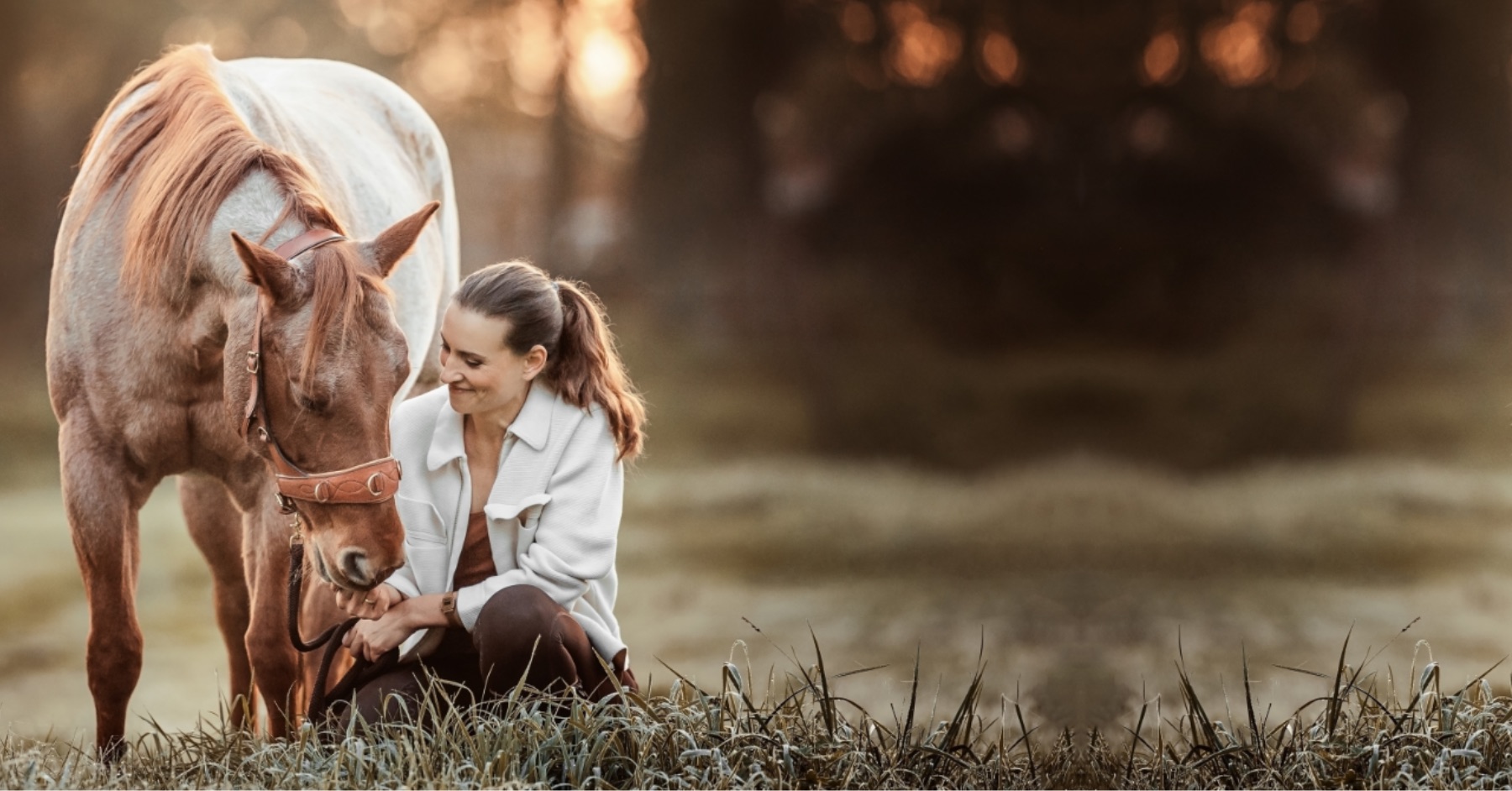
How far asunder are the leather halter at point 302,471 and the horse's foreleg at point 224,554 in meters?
1.50

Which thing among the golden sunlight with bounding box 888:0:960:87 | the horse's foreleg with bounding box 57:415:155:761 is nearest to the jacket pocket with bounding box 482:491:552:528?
the horse's foreleg with bounding box 57:415:155:761

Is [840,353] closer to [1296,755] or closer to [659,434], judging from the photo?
[659,434]

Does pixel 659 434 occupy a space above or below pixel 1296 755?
above

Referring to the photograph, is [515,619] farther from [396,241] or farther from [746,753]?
[396,241]

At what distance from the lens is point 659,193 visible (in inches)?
259

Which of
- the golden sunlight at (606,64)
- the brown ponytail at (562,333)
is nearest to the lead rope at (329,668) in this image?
the brown ponytail at (562,333)

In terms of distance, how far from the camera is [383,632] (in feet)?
8.35

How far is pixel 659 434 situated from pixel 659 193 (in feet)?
4.06

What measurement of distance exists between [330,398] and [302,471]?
17cm

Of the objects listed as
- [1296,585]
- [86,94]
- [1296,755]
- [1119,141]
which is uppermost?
[86,94]

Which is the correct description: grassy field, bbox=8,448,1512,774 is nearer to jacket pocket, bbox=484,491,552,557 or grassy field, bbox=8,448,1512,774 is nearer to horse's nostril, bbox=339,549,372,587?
jacket pocket, bbox=484,491,552,557

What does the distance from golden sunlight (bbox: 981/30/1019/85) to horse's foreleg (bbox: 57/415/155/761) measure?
233 cm

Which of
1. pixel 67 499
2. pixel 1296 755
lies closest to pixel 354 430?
pixel 67 499

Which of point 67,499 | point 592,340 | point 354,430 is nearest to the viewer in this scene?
point 354,430
